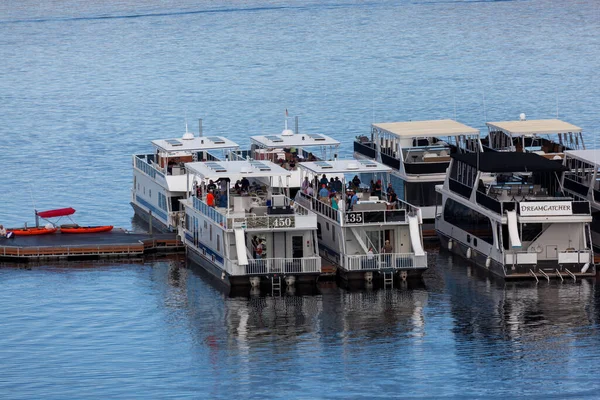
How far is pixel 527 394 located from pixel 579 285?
1560 cm

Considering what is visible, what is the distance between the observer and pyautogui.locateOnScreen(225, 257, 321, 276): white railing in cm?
7219

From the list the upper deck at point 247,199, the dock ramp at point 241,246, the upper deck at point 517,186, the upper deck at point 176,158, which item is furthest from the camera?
the upper deck at point 176,158

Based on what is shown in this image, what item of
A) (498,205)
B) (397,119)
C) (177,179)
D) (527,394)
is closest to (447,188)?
(498,205)

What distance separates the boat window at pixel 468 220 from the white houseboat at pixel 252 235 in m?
8.45

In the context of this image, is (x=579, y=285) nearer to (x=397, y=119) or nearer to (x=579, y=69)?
(x=397, y=119)

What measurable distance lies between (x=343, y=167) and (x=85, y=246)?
1312cm

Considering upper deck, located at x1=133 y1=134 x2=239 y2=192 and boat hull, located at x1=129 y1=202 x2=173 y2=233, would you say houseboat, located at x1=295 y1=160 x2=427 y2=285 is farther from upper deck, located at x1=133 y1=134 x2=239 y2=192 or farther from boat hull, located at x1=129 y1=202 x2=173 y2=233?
boat hull, located at x1=129 y1=202 x2=173 y2=233

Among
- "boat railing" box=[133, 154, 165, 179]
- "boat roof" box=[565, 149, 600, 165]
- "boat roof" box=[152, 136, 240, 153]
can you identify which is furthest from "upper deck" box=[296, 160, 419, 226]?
"boat railing" box=[133, 154, 165, 179]

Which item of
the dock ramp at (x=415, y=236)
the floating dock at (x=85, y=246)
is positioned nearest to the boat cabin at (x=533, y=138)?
the dock ramp at (x=415, y=236)

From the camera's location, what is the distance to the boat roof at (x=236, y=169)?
255 ft

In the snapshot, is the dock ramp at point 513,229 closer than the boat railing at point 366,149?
Yes

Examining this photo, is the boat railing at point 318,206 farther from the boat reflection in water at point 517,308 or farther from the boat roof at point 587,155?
the boat roof at point 587,155

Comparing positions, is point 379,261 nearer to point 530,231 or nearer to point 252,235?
point 252,235

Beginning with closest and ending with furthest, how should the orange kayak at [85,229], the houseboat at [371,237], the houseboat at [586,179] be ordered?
the houseboat at [371,237], the houseboat at [586,179], the orange kayak at [85,229]
